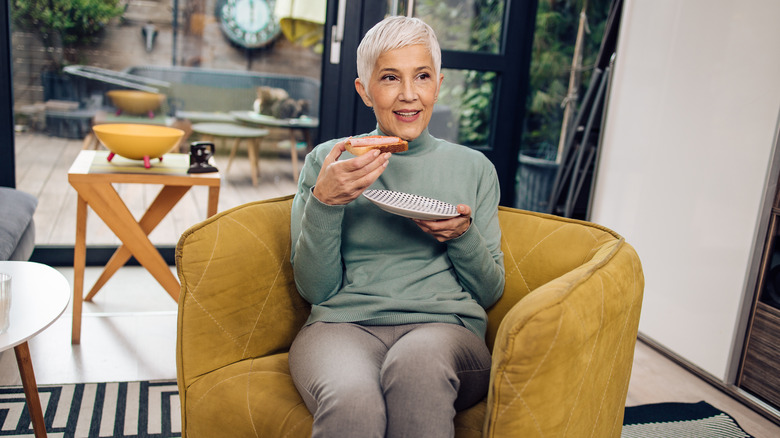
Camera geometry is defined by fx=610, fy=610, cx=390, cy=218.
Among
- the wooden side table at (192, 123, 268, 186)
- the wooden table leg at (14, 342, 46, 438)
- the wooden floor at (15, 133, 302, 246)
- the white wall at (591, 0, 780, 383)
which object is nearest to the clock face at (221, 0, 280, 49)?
the wooden side table at (192, 123, 268, 186)

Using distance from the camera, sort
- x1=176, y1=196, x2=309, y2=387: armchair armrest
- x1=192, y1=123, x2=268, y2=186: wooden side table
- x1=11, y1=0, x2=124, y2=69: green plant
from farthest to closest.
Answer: x1=192, y1=123, x2=268, y2=186: wooden side table → x1=11, y1=0, x2=124, y2=69: green plant → x1=176, y1=196, x2=309, y2=387: armchair armrest

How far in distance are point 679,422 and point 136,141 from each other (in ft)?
6.38

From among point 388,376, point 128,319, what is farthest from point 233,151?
point 388,376

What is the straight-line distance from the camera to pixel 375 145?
1.26 metres

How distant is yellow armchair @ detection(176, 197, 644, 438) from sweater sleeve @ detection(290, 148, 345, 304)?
0.10 metres

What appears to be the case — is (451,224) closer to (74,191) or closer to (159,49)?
(159,49)

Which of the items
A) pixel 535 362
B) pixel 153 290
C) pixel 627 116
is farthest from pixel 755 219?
pixel 153 290

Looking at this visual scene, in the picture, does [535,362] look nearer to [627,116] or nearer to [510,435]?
[510,435]

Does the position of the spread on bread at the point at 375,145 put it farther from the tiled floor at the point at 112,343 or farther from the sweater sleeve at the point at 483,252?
the tiled floor at the point at 112,343

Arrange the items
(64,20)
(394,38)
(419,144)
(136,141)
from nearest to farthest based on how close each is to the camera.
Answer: (394,38) → (419,144) → (136,141) → (64,20)

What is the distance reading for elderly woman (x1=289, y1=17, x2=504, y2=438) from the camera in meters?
1.05

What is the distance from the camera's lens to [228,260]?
4.18ft

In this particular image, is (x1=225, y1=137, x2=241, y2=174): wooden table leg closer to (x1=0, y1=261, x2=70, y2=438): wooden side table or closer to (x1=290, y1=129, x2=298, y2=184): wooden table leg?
(x1=290, y1=129, x2=298, y2=184): wooden table leg

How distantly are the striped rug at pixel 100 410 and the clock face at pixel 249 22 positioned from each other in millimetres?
1640
